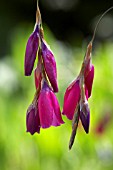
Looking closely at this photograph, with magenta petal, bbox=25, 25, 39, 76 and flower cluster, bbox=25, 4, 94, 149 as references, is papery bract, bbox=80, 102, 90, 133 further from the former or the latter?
magenta petal, bbox=25, 25, 39, 76

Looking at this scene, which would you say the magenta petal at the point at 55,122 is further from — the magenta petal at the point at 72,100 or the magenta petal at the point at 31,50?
the magenta petal at the point at 31,50

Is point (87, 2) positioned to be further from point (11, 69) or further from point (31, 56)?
point (31, 56)

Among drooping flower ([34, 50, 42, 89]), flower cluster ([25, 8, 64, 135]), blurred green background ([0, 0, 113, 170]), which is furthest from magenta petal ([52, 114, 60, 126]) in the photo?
blurred green background ([0, 0, 113, 170])

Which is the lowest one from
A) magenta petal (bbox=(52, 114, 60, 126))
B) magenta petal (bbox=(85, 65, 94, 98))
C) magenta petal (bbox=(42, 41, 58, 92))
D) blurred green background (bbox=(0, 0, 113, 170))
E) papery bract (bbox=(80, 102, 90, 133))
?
blurred green background (bbox=(0, 0, 113, 170))

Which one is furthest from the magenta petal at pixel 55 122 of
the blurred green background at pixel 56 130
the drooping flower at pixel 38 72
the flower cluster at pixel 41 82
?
the blurred green background at pixel 56 130

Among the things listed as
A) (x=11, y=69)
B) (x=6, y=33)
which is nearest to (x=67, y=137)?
(x=11, y=69)

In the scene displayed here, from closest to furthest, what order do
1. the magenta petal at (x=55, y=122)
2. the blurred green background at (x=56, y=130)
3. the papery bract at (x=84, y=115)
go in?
1. the papery bract at (x=84, y=115)
2. the magenta petal at (x=55, y=122)
3. the blurred green background at (x=56, y=130)

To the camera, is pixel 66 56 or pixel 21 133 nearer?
pixel 21 133

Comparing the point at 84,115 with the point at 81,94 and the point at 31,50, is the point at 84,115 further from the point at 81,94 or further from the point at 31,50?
the point at 31,50
